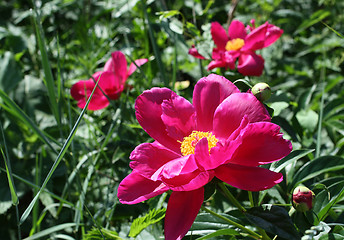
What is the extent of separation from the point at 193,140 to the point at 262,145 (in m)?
0.16

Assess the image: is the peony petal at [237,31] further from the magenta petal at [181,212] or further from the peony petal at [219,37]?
the magenta petal at [181,212]

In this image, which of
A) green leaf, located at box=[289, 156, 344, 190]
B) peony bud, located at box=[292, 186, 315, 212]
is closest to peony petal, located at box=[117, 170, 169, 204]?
peony bud, located at box=[292, 186, 315, 212]

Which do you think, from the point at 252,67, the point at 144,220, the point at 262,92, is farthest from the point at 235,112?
the point at 252,67

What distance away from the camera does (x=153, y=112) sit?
2.70 feet

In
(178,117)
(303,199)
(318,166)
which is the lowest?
(318,166)

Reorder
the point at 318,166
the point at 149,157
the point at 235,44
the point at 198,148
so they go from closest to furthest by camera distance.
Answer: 1. the point at 198,148
2. the point at 149,157
3. the point at 318,166
4. the point at 235,44

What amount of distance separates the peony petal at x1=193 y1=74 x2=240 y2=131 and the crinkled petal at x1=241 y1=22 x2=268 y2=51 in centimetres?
44

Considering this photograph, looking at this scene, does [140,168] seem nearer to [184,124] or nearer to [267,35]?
[184,124]

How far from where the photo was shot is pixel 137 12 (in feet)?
5.98

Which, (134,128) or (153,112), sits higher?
(153,112)

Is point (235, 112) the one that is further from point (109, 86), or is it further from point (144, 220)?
point (109, 86)

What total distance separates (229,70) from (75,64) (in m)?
0.84

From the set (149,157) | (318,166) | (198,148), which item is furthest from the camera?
(318,166)

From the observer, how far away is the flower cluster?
3.81 ft
